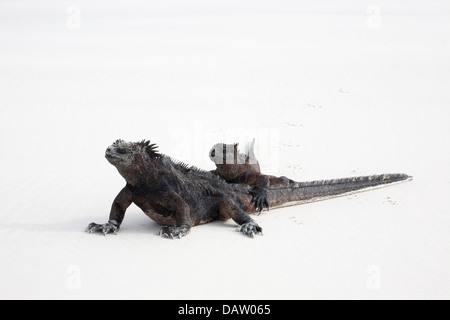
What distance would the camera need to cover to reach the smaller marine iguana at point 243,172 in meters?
9.58

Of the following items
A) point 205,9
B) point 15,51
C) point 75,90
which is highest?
point 205,9

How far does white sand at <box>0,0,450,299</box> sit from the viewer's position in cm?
733

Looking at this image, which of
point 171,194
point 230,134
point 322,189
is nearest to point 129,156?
point 171,194

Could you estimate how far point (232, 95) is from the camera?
646 inches

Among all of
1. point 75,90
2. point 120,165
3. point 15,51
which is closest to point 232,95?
point 75,90

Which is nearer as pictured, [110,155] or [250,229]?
[110,155]

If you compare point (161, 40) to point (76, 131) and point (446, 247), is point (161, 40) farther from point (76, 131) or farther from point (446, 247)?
point (446, 247)

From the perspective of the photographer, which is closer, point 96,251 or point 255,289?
point 255,289

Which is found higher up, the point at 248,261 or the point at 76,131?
the point at 76,131

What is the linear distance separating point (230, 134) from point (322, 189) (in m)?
4.09

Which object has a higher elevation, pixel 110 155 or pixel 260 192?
pixel 110 155

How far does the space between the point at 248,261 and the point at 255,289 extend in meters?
0.79

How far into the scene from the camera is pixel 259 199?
31.2 feet

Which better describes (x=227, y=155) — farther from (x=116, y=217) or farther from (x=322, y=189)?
(x=116, y=217)
